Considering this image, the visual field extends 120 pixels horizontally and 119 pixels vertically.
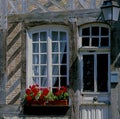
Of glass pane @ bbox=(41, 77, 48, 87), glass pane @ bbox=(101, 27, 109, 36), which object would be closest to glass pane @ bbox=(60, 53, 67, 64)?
glass pane @ bbox=(41, 77, 48, 87)

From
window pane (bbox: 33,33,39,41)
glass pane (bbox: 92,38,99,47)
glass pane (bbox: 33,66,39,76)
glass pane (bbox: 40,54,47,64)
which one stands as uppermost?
window pane (bbox: 33,33,39,41)

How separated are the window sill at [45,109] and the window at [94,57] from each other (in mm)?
773

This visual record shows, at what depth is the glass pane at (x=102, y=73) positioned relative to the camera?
42.6ft

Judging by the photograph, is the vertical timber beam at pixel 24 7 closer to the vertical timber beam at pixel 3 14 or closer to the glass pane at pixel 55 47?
the vertical timber beam at pixel 3 14

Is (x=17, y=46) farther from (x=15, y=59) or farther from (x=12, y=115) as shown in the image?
(x=12, y=115)

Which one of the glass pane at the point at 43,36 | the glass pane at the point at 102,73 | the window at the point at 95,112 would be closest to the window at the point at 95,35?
the glass pane at the point at 102,73

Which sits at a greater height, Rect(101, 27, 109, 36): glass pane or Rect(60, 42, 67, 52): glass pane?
Rect(101, 27, 109, 36): glass pane

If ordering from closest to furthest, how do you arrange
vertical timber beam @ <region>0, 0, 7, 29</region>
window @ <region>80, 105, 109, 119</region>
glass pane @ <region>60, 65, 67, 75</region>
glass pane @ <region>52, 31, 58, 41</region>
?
1. window @ <region>80, 105, 109, 119</region>
2. glass pane @ <region>60, 65, 67, 75</region>
3. glass pane @ <region>52, 31, 58, 41</region>
4. vertical timber beam @ <region>0, 0, 7, 29</region>

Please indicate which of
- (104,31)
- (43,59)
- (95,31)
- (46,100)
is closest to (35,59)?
(43,59)

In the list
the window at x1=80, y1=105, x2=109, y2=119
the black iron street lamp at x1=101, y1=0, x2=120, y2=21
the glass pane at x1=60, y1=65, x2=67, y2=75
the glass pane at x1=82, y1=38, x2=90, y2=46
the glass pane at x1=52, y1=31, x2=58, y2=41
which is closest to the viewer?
the black iron street lamp at x1=101, y1=0, x2=120, y2=21

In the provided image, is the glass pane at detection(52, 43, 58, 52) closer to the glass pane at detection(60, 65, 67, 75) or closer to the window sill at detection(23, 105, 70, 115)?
the glass pane at detection(60, 65, 67, 75)

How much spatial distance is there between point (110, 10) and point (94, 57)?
5.90 feet

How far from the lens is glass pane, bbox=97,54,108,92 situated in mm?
12984

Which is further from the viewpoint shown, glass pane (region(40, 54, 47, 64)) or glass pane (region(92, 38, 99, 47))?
glass pane (region(40, 54, 47, 64))
